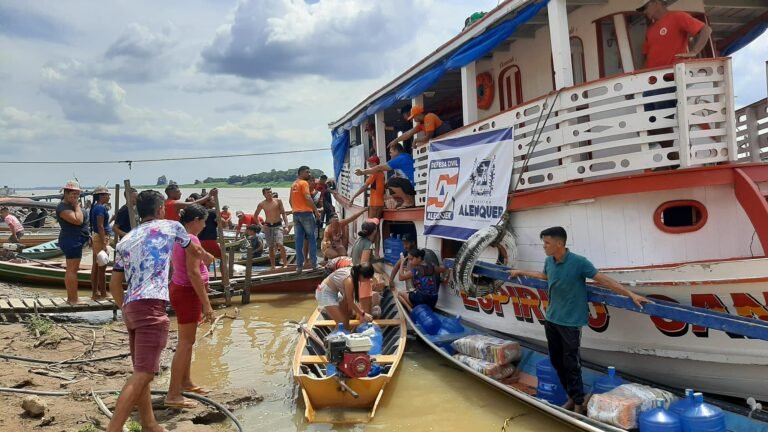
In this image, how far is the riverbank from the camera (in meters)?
4.82

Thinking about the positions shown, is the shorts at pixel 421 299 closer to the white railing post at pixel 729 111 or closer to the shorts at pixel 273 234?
the white railing post at pixel 729 111

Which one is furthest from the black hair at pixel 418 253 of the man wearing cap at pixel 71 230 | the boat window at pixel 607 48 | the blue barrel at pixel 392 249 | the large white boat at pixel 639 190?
the man wearing cap at pixel 71 230

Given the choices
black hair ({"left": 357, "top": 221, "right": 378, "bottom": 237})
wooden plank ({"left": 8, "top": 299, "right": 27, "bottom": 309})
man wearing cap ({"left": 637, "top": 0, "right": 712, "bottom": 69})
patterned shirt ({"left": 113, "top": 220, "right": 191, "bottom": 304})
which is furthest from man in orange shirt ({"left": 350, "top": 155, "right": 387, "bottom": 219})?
patterned shirt ({"left": 113, "top": 220, "right": 191, "bottom": 304})

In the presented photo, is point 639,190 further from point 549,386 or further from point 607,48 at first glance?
point 607,48

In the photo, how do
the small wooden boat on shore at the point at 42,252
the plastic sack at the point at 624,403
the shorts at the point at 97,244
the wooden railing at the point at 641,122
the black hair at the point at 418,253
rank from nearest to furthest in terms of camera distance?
the plastic sack at the point at 624,403 < the wooden railing at the point at 641,122 < the black hair at the point at 418,253 < the shorts at the point at 97,244 < the small wooden boat on shore at the point at 42,252

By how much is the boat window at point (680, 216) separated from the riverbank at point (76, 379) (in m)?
4.41

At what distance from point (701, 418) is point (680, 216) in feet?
6.73

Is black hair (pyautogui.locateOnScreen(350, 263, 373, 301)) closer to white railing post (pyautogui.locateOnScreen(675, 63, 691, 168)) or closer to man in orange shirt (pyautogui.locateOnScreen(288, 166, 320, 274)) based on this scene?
white railing post (pyautogui.locateOnScreen(675, 63, 691, 168))

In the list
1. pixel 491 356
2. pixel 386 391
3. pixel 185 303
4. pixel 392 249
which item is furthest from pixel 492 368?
pixel 392 249

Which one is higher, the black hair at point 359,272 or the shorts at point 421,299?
the black hair at point 359,272

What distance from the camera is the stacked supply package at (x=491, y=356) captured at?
6121mm

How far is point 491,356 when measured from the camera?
6250 mm

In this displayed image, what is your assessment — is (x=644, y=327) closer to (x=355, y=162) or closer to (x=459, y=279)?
(x=459, y=279)

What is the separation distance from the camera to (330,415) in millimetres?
5453
